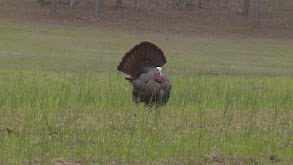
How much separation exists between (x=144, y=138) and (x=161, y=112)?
7.19 feet

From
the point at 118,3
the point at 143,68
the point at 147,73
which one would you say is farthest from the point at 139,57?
the point at 118,3

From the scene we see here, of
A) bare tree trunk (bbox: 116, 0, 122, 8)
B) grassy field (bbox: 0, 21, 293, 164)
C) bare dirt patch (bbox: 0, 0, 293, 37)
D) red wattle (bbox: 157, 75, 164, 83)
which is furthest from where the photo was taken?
bare tree trunk (bbox: 116, 0, 122, 8)

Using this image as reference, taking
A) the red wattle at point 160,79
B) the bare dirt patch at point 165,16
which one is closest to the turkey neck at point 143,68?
the red wattle at point 160,79

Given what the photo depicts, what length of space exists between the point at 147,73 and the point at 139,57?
68 cm

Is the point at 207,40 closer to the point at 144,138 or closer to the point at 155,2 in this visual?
the point at 155,2

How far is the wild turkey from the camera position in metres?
9.08

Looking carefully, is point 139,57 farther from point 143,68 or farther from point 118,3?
point 118,3

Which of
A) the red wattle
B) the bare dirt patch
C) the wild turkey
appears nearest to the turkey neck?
the wild turkey

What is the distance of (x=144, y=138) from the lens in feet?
23.2

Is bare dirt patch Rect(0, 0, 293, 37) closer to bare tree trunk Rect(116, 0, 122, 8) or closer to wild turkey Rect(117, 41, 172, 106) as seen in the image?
bare tree trunk Rect(116, 0, 122, 8)

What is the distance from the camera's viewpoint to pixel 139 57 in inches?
384

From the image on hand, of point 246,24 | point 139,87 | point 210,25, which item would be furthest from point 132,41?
point 139,87

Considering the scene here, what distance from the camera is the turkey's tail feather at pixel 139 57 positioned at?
31.8ft

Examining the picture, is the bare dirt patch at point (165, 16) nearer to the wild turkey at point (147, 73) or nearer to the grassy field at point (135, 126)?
the grassy field at point (135, 126)
